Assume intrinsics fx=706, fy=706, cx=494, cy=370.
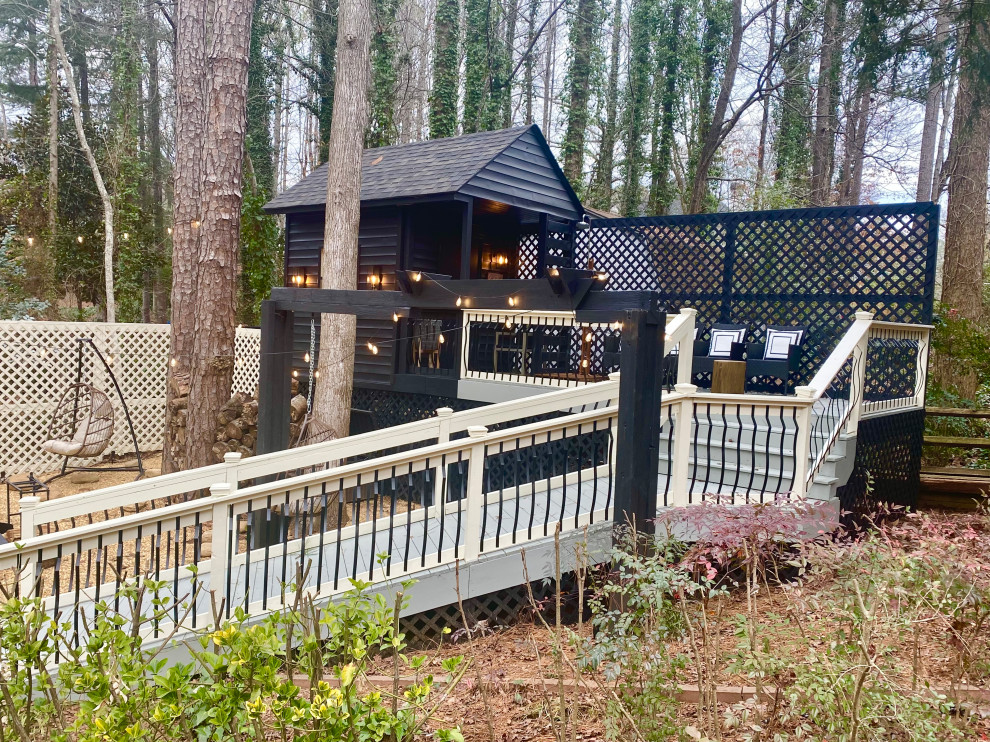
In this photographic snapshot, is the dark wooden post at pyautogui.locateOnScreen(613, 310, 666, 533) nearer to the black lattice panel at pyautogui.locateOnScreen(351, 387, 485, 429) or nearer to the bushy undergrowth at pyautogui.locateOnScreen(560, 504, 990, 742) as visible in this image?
the bushy undergrowth at pyautogui.locateOnScreen(560, 504, 990, 742)

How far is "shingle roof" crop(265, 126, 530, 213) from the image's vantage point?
10.3 metres

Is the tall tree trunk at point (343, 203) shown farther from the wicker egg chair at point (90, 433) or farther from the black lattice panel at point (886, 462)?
the black lattice panel at point (886, 462)

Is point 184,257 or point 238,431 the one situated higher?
point 184,257

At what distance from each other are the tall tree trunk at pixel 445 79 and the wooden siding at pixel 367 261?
7.37 metres

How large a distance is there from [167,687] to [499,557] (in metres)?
2.61

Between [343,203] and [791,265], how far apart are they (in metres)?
5.67

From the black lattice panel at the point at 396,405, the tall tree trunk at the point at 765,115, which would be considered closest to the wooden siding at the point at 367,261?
the black lattice panel at the point at 396,405

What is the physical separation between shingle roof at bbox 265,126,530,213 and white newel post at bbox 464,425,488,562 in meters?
6.05

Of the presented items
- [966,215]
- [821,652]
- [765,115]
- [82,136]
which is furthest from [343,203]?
[765,115]

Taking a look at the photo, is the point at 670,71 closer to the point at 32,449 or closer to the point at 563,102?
the point at 563,102

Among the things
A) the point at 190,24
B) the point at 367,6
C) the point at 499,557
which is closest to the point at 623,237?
the point at 367,6

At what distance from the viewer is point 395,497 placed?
4.41 metres

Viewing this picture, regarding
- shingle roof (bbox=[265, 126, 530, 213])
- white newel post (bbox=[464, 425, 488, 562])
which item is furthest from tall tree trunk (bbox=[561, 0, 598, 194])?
white newel post (bbox=[464, 425, 488, 562])

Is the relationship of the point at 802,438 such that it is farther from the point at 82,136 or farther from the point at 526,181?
the point at 82,136
